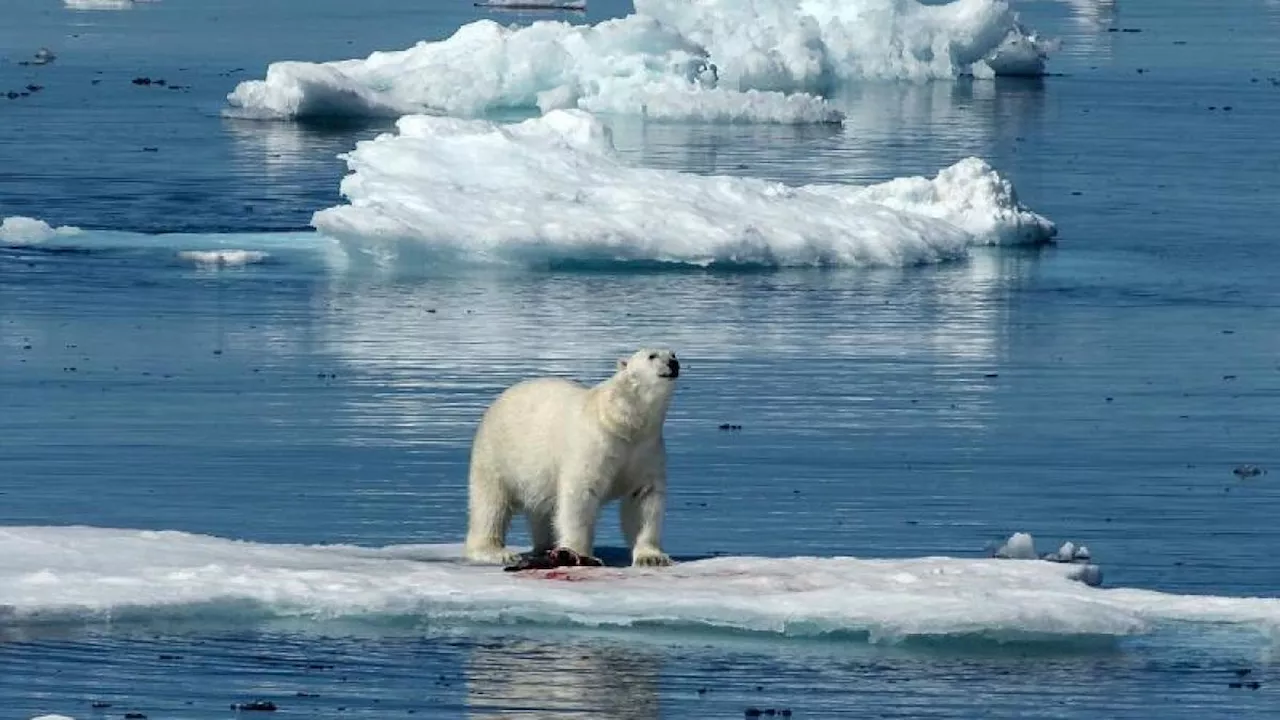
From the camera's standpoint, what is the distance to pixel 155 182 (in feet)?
103

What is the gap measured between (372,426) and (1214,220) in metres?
14.7

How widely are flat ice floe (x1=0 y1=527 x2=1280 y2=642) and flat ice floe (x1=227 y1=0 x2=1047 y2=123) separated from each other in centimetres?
2809

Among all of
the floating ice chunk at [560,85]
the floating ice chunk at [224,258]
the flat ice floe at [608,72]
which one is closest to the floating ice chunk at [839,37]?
the flat ice floe at [608,72]

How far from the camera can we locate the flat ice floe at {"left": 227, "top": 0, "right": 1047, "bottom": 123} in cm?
3875

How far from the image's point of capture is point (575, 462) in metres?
10.6

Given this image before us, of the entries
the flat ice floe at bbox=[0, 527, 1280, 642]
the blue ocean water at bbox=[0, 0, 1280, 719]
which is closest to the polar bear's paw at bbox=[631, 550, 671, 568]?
the flat ice floe at bbox=[0, 527, 1280, 642]

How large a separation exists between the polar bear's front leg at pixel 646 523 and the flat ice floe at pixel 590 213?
1218 centimetres

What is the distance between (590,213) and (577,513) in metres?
12.6

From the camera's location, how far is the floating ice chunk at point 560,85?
38.7 m

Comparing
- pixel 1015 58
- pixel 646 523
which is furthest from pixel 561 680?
pixel 1015 58

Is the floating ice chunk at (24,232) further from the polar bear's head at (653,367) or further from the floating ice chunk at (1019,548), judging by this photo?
the polar bear's head at (653,367)

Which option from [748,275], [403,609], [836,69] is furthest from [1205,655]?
[836,69]

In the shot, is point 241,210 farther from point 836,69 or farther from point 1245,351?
point 836,69

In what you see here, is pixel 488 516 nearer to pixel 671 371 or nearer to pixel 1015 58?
pixel 671 371
